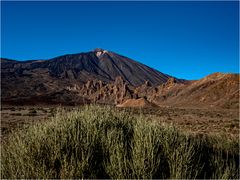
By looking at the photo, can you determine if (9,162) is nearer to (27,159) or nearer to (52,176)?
(27,159)

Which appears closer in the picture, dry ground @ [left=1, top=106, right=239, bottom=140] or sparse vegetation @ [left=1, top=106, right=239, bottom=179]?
sparse vegetation @ [left=1, top=106, right=239, bottom=179]

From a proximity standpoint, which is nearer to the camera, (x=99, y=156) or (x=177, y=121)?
(x=99, y=156)

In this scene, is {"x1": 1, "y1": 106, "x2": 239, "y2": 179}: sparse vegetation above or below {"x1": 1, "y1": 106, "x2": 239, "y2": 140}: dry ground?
above

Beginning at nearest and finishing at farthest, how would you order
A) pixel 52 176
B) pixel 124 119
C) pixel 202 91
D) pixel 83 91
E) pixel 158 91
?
pixel 52 176, pixel 124 119, pixel 202 91, pixel 158 91, pixel 83 91

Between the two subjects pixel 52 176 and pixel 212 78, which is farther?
pixel 212 78

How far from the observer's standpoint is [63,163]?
16.2 ft

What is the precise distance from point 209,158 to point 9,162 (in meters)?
3.44

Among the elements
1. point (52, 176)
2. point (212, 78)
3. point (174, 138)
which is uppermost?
point (212, 78)

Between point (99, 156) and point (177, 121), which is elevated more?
point (99, 156)

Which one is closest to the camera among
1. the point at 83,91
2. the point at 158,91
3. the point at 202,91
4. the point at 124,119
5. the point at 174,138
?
the point at 174,138

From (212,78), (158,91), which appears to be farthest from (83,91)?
(212,78)

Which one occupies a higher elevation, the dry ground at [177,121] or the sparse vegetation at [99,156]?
the sparse vegetation at [99,156]

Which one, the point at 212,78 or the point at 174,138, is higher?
the point at 212,78

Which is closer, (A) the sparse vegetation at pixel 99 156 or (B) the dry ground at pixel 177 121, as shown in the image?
(A) the sparse vegetation at pixel 99 156
